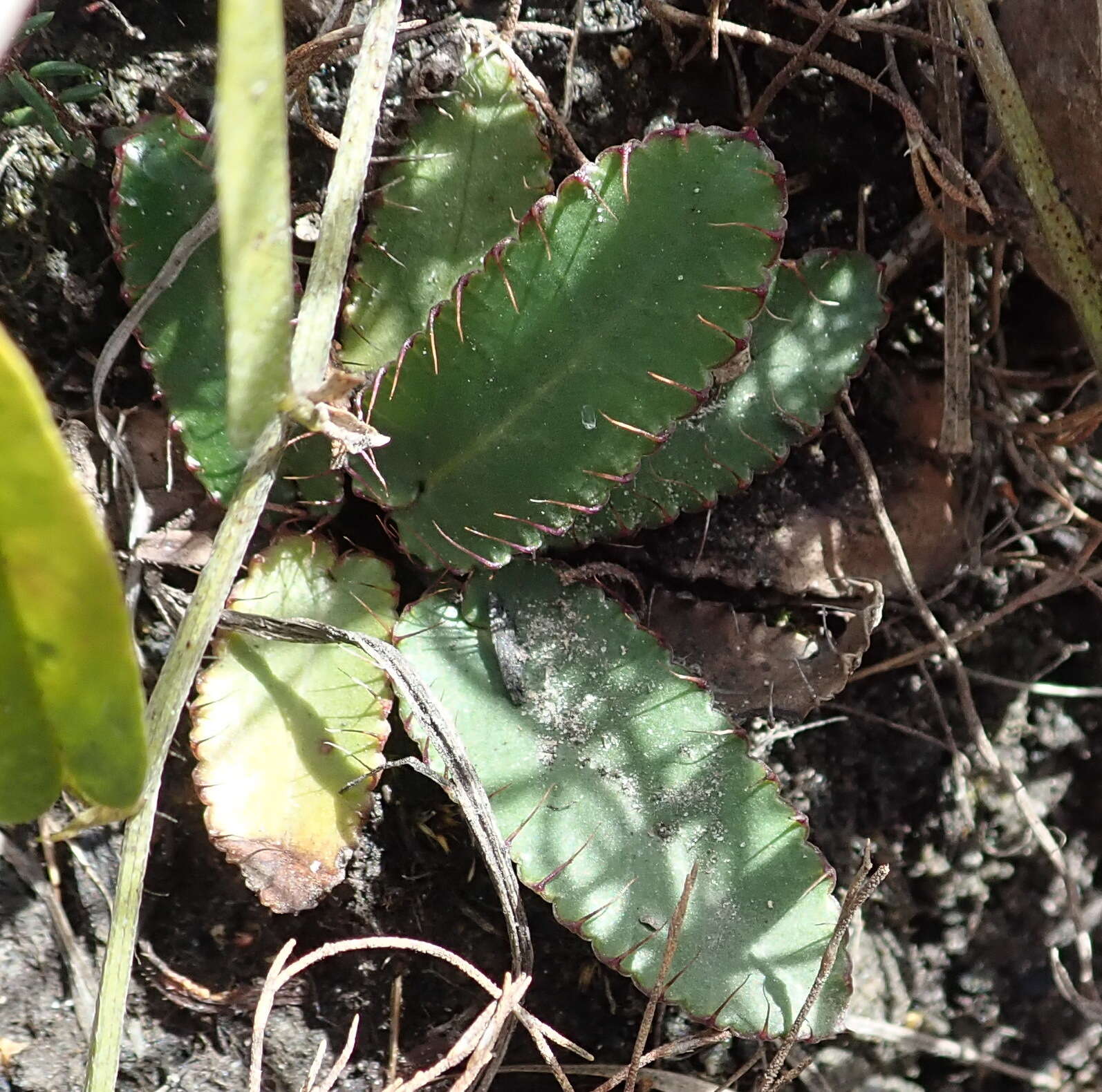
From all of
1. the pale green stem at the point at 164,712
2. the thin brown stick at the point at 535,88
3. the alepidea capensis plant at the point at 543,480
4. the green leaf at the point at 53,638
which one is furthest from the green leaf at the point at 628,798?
the thin brown stick at the point at 535,88

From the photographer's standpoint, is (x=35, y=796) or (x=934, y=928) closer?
(x=35, y=796)

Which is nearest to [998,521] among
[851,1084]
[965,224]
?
[965,224]

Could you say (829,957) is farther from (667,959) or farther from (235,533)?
(235,533)

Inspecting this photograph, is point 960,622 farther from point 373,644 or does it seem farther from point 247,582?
point 247,582

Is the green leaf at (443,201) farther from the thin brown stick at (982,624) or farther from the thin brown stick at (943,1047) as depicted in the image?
the thin brown stick at (943,1047)

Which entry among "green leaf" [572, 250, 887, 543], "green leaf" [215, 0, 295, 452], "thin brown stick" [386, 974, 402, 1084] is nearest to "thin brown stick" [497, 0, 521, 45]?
"green leaf" [572, 250, 887, 543]
